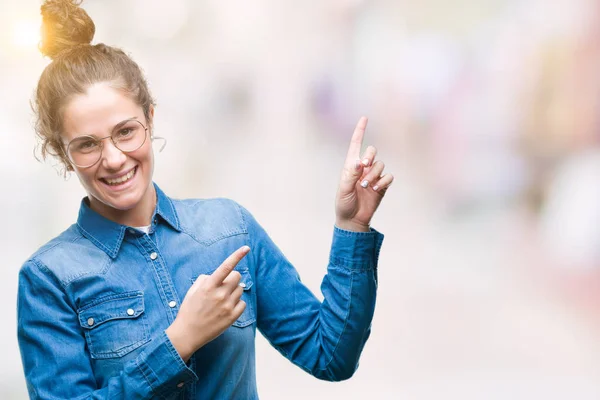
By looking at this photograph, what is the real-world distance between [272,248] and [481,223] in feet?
4.84

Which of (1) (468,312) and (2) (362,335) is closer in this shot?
(2) (362,335)

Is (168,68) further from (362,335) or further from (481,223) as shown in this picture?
(362,335)

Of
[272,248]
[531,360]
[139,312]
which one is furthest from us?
[531,360]

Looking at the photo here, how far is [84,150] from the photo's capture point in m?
1.27

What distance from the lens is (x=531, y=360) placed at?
272 cm

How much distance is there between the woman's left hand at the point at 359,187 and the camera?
1295 millimetres

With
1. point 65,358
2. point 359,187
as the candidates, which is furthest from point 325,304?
point 65,358

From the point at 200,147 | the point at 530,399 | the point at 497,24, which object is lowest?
the point at 530,399

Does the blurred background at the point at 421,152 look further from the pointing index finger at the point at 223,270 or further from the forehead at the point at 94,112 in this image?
the pointing index finger at the point at 223,270

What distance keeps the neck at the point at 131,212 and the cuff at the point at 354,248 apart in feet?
1.14

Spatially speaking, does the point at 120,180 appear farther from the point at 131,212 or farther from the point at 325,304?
the point at 325,304

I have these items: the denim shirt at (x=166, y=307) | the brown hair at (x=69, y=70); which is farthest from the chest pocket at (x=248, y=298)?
the brown hair at (x=69, y=70)

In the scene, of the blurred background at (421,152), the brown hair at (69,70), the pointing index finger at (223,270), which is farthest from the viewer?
the blurred background at (421,152)

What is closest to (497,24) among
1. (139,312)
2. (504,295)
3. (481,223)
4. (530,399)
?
(481,223)
